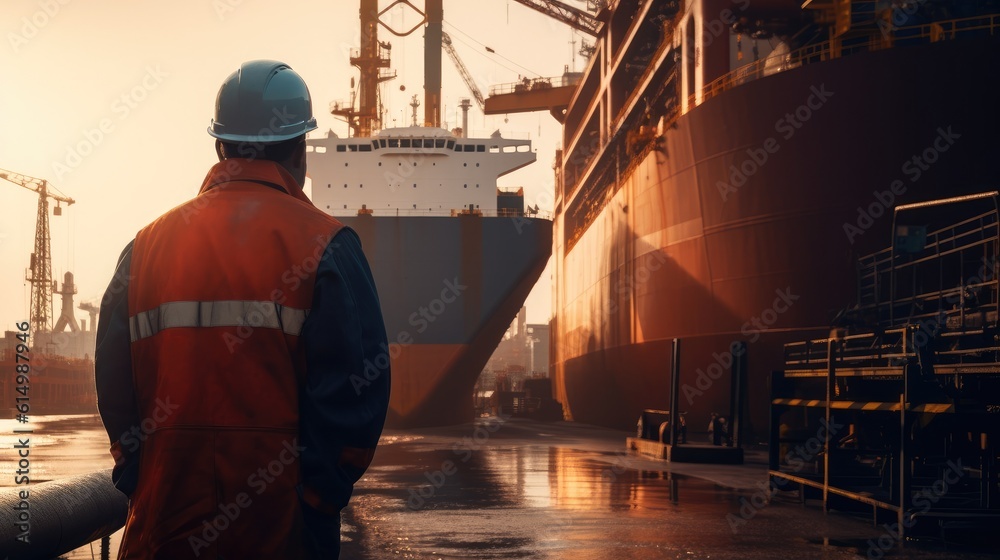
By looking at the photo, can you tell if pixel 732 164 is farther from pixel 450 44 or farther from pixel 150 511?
pixel 450 44

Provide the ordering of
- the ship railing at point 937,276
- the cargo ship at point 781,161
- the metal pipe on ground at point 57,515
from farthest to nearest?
the cargo ship at point 781,161 → the ship railing at point 937,276 → the metal pipe on ground at point 57,515

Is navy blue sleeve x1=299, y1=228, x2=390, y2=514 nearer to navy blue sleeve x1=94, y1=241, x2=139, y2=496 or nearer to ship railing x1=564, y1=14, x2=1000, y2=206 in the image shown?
navy blue sleeve x1=94, y1=241, x2=139, y2=496

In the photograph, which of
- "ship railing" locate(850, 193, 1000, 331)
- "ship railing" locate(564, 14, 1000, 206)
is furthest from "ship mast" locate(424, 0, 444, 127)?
"ship railing" locate(850, 193, 1000, 331)

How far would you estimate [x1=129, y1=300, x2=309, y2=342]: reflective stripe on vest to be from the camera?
2.88 metres

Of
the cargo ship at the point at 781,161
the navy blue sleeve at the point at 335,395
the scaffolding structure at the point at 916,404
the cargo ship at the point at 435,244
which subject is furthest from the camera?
the cargo ship at the point at 435,244

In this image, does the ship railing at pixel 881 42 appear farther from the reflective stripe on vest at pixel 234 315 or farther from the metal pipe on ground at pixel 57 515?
the reflective stripe on vest at pixel 234 315

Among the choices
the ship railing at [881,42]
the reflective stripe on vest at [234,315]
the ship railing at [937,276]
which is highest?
the ship railing at [881,42]

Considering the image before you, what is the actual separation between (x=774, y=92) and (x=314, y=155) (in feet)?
71.6

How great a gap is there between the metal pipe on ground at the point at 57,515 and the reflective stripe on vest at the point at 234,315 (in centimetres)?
363

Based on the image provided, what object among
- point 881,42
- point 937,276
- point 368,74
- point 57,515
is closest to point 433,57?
point 368,74

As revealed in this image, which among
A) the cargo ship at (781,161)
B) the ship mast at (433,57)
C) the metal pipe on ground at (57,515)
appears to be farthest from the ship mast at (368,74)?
the metal pipe on ground at (57,515)

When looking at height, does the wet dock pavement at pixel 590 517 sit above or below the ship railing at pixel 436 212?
below

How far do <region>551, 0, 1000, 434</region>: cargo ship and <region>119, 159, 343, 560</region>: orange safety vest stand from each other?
15.8m

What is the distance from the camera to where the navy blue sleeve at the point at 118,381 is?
2992 millimetres
